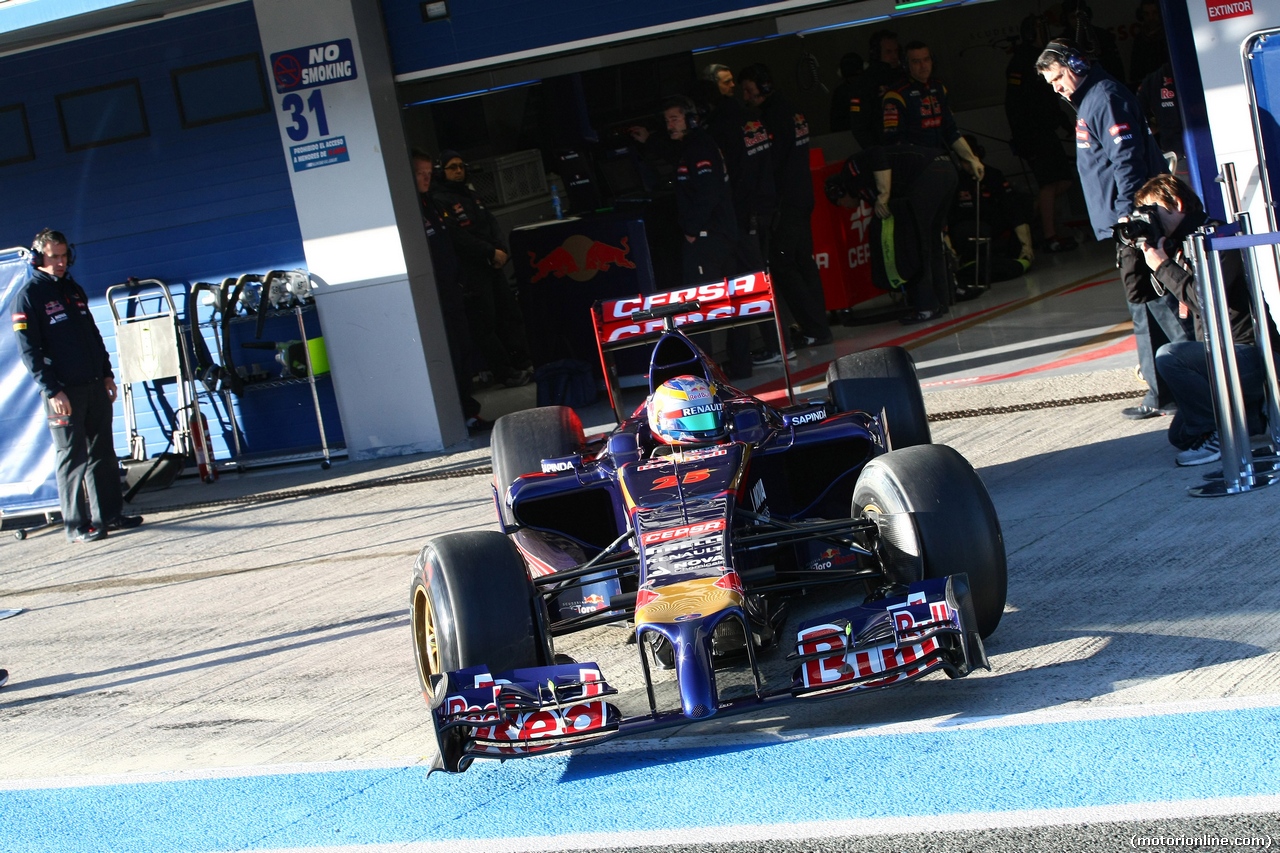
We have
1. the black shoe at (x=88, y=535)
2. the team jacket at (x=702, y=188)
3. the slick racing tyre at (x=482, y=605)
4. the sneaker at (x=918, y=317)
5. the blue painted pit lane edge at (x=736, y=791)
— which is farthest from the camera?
the sneaker at (x=918, y=317)

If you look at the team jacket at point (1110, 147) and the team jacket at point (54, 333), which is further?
the team jacket at point (54, 333)

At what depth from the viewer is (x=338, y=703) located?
18.2ft

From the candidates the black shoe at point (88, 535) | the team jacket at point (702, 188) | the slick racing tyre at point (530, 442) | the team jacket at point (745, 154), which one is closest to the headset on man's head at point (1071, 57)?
the slick racing tyre at point (530, 442)

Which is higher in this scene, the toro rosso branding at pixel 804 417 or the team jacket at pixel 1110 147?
the team jacket at pixel 1110 147

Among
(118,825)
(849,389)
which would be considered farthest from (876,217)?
(118,825)

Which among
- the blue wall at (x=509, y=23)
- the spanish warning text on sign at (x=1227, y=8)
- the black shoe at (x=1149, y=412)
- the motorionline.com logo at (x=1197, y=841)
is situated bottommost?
the motorionline.com logo at (x=1197, y=841)

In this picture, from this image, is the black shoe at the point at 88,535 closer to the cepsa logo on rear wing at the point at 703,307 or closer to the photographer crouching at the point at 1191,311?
the cepsa logo on rear wing at the point at 703,307

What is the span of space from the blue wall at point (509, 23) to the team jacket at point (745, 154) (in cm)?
173

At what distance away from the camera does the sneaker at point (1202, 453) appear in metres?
6.65

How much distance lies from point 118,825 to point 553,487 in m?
2.05

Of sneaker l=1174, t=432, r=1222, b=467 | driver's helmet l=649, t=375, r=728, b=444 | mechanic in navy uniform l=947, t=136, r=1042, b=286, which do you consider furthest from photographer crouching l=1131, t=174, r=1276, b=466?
mechanic in navy uniform l=947, t=136, r=1042, b=286

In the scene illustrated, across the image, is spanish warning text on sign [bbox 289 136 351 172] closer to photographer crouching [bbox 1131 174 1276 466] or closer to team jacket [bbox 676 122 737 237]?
team jacket [bbox 676 122 737 237]

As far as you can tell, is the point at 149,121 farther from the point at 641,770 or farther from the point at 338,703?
the point at 641,770

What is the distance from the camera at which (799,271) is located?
12016 millimetres
